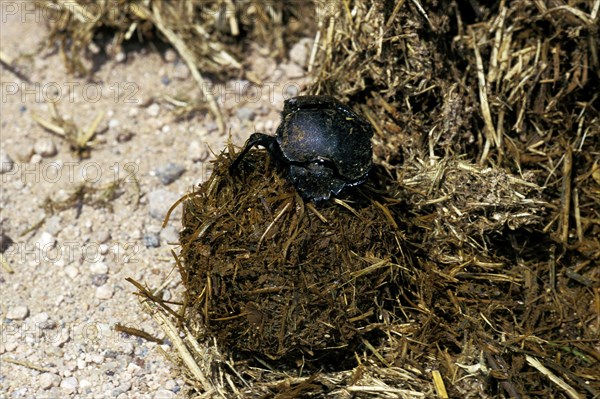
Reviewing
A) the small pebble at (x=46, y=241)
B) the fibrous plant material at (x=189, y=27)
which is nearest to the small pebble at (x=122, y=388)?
the small pebble at (x=46, y=241)

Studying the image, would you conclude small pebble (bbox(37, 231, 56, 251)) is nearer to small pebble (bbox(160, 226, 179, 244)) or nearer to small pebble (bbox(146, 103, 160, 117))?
small pebble (bbox(160, 226, 179, 244))

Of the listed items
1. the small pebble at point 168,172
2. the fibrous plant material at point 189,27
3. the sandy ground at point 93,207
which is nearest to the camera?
the sandy ground at point 93,207

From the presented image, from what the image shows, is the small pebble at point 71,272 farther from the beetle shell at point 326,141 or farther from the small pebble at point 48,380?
the beetle shell at point 326,141

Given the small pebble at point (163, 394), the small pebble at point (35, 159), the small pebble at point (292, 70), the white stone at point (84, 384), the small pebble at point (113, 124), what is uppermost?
the small pebble at point (292, 70)

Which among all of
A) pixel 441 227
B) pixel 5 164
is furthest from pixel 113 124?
pixel 441 227

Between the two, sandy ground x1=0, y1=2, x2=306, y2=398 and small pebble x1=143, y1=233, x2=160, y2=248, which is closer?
sandy ground x1=0, y1=2, x2=306, y2=398

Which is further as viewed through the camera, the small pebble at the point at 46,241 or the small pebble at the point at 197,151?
the small pebble at the point at 197,151

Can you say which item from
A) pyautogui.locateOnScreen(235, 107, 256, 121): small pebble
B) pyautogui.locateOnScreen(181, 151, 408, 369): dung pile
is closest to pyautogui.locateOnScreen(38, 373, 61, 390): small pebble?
pyautogui.locateOnScreen(181, 151, 408, 369): dung pile

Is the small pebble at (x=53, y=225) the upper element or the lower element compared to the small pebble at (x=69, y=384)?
upper

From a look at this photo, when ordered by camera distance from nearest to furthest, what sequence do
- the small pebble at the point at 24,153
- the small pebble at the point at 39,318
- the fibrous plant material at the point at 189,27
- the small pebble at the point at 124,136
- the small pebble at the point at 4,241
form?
the small pebble at the point at 39,318, the small pebble at the point at 4,241, the small pebble at the point at 24,153, the small pebble at the point at 124,136, the fibrous plant material at the point at 189,27
